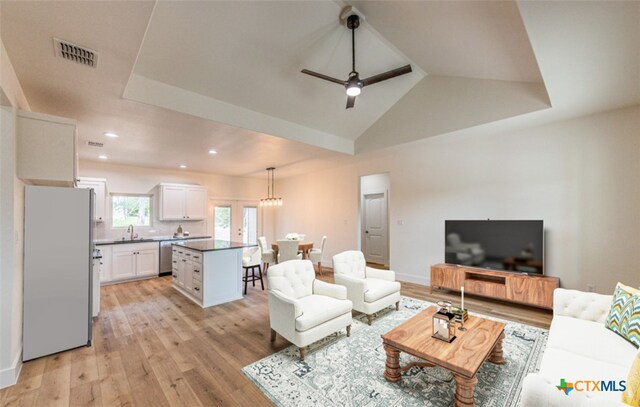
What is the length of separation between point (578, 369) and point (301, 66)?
12.9ft

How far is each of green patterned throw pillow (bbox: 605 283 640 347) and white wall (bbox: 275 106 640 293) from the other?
1.75m

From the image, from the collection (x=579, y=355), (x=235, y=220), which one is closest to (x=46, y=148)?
(x=579, y=355)

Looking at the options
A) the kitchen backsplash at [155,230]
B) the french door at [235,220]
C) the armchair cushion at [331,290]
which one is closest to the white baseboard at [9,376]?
the armchair cushion at [331,290]

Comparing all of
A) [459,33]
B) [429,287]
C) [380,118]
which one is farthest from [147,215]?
[459,33]

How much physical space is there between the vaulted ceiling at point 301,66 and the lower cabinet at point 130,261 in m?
2.14

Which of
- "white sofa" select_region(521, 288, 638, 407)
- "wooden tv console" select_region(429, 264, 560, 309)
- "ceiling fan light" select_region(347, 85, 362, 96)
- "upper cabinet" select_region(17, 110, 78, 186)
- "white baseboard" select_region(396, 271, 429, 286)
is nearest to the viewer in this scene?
"white sofa" select_region(521, 288, 638, 407)

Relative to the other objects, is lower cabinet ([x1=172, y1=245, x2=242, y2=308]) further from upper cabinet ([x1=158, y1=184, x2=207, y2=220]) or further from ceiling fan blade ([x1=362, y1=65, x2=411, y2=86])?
ceiling fan blade ([x1=362, y1=65, x2=411, y2=86])

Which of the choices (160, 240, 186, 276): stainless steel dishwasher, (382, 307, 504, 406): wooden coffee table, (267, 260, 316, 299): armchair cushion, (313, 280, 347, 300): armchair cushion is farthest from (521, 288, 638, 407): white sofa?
(160, 240, 186, 276): stainless steel dishwasher

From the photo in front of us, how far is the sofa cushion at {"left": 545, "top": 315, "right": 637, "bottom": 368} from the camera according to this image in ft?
5.93

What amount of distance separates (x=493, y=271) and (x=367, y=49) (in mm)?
3882

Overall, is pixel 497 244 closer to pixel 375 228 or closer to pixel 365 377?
pixel 365 377

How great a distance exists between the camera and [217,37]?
2.81 metres

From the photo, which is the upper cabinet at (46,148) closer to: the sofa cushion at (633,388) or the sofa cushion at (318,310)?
the sofa cushion at (318,310)

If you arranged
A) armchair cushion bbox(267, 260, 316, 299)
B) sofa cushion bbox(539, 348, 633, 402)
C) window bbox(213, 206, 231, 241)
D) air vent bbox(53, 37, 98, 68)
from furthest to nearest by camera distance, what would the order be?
window bbox(213, 206, 231, 241), armchair cushion bbox(267, 260, 316, 299), air vent bbox(53, 37, 98, 68), sofa cushion bbox(539, 348, 633, 402)
